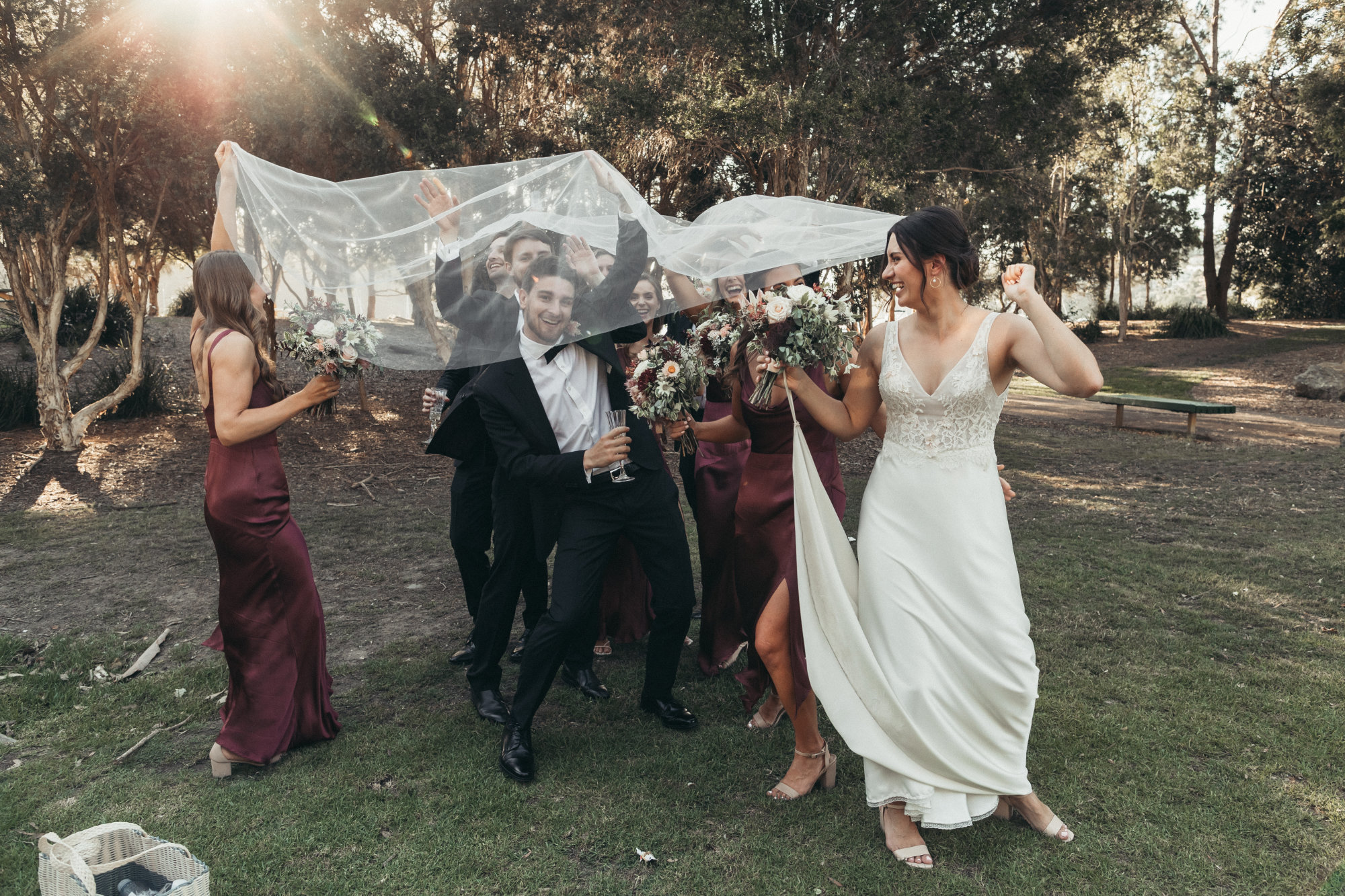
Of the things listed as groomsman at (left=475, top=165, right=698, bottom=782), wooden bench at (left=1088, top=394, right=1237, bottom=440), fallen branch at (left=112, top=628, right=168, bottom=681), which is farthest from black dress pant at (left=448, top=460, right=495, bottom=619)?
wooden bench at (left=1088, top=394, right=1237, bottom=440)

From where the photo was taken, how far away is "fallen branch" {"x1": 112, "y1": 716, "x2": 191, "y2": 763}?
4.28 m

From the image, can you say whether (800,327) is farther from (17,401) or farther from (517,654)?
(17,401)

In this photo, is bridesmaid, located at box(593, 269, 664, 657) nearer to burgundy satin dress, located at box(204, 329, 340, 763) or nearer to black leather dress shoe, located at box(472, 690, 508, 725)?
black leather dress shoe, located at box(472, 690, 508, 725)

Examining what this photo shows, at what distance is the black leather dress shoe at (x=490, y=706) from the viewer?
15.1 feet

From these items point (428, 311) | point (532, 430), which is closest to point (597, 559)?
point (532, 430)

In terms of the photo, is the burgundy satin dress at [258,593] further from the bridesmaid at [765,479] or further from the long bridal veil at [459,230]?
the bridesmaid at [765,479]

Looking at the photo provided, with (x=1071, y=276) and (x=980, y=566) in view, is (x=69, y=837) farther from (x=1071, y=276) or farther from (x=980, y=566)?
(x=1071, y=276)

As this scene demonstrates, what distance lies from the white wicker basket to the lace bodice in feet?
9.70

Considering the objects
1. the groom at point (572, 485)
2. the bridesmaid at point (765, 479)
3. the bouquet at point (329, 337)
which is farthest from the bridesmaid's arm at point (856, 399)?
the bouquet at point (329, 337)

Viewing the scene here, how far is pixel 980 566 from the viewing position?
3408mm

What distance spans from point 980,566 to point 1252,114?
34.1 m

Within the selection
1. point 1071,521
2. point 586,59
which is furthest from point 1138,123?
point 1071,521

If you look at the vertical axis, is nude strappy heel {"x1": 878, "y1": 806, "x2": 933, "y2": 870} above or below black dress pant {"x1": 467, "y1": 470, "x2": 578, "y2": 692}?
below

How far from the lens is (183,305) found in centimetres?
2909
